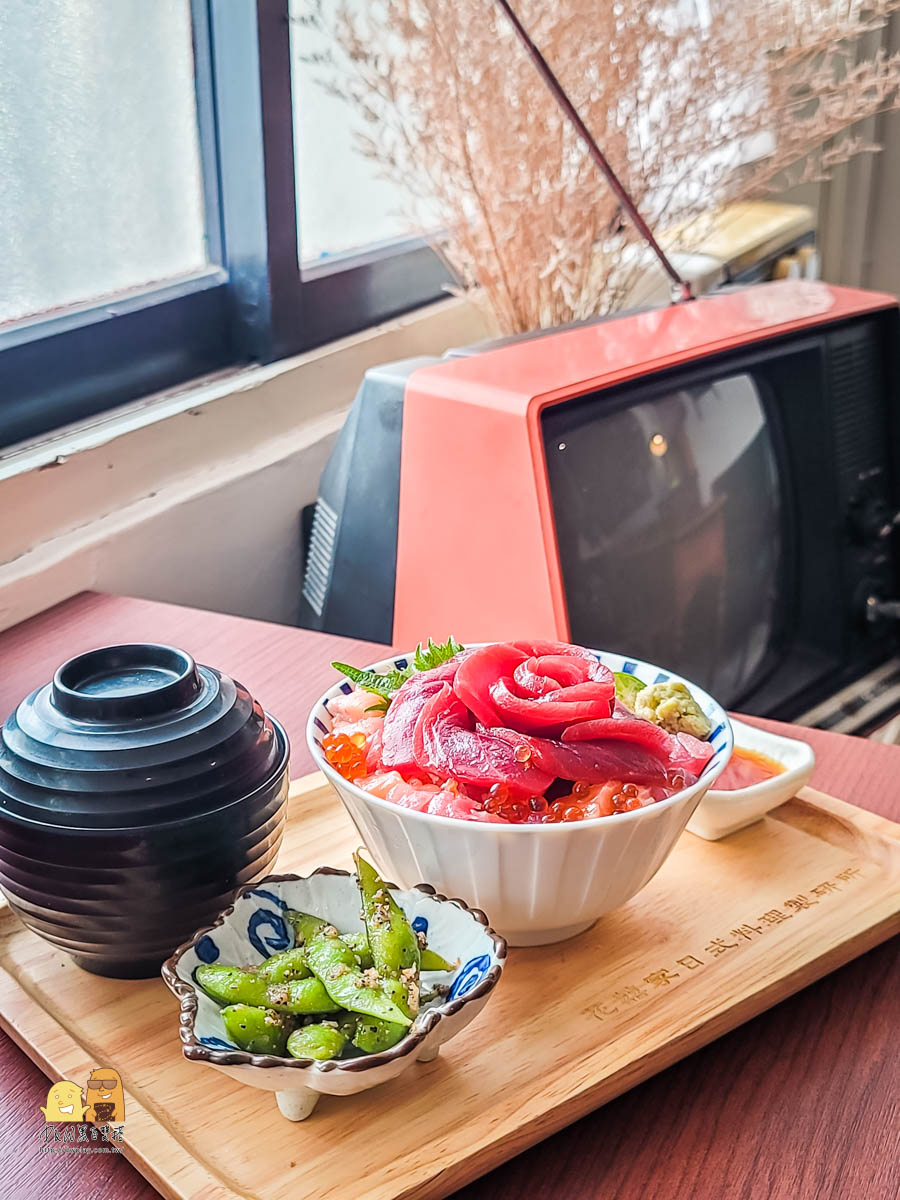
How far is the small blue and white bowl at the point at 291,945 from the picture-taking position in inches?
21.5

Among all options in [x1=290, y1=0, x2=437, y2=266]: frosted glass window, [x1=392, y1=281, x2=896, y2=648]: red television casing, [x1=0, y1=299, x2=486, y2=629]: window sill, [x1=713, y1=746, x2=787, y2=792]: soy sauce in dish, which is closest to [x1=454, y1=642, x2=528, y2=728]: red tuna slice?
[x1=713, y1=746, x2=787, y2=792]: soy sauce in dish

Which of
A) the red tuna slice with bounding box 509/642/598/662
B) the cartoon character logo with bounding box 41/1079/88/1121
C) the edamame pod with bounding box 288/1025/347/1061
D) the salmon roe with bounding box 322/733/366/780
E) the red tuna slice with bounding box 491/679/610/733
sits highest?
the red tuna slice with bounding box 509/642/598/662

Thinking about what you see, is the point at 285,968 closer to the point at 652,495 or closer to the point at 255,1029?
the point at 255,1029

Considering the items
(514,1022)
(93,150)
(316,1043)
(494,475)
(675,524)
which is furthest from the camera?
(93,150)

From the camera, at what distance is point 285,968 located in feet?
2.01

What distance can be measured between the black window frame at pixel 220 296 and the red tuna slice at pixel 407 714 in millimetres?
Answer: 686

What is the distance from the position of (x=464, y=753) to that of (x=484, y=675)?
0.17 feet

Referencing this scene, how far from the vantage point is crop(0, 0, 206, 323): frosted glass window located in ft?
3.99

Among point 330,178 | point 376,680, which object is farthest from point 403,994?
point 330,178

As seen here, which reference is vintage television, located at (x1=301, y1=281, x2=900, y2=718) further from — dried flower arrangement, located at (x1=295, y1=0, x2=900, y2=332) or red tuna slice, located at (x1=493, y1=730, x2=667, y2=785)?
red tuna slice, located at (x1=493, y1=730, x2=667, y2=785)

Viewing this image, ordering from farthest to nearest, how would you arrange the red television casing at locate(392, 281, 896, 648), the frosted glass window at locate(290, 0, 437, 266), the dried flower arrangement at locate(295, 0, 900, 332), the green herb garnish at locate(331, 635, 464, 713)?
the frosted glass window at locate(290, 0, 437, 266) < the dried flower arrangement at locate(295, 0, 900, 332) < the red television casing at locate(392, 281, 896, 648) < the green herb garnish at locate(331, 635, 464, 713)

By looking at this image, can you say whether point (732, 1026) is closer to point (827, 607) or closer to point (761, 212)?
point (827, 607)

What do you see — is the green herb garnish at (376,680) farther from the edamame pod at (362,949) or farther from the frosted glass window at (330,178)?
the frosted glass window at (330,178)

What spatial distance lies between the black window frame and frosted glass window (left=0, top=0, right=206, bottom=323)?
23mm
